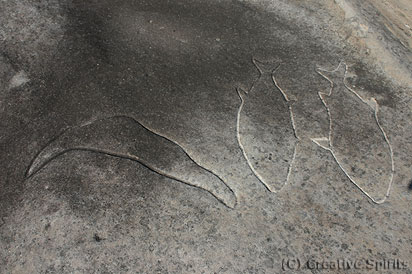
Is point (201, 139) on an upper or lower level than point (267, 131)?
lower

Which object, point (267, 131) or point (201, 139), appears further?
point (267, 131)

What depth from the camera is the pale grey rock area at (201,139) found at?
2.92 m

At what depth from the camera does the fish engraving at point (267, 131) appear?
338 centimetres

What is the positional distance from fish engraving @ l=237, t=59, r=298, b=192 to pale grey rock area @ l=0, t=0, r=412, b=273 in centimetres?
1

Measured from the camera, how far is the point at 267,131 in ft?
12.1

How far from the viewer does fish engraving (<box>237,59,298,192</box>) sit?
338 cm

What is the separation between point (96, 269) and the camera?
9.09 feet

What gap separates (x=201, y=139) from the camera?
3555 millimetres

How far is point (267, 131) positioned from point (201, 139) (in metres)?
0.57

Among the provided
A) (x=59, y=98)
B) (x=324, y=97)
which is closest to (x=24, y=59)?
(x=59, y=98)

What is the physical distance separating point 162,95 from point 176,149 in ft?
2.19

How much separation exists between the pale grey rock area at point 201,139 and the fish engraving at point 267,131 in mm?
13

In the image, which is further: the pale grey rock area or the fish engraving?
the fish engraving

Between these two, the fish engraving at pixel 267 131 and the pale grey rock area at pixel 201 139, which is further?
the fish engraving at pixel 267 131
